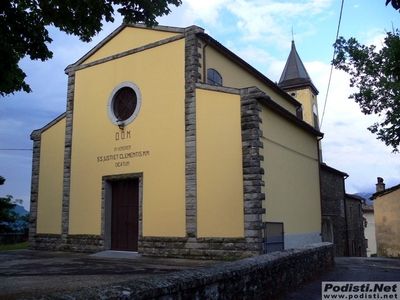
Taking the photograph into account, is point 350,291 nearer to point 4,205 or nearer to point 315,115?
point 4,205

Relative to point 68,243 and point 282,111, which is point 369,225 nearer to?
point 282,111

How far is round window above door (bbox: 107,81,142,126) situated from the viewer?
556 inches

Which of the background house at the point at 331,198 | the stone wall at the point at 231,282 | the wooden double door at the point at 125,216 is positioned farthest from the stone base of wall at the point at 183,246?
the background house at the point at 331,198

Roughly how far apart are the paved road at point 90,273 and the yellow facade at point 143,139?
1793 millimetres

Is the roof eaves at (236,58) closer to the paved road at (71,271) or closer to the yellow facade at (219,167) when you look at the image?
the yellow facade at (219,167)

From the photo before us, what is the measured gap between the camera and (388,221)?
19891 millimetres

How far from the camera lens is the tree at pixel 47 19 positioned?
7.63m

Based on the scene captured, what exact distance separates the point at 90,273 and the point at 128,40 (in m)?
9.11

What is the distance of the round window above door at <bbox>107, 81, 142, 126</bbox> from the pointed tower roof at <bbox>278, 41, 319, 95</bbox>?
18436 millimetres

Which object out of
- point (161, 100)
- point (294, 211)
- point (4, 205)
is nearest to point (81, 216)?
point (4, 205)

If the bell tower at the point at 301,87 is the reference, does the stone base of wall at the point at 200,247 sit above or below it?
below

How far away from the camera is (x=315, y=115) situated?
98.2 feet

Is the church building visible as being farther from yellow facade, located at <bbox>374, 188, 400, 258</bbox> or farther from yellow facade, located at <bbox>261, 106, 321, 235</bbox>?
yellow facade, located at <bbox>374, 188, 400, 258</bbox>

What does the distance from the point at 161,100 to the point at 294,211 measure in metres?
5.99
